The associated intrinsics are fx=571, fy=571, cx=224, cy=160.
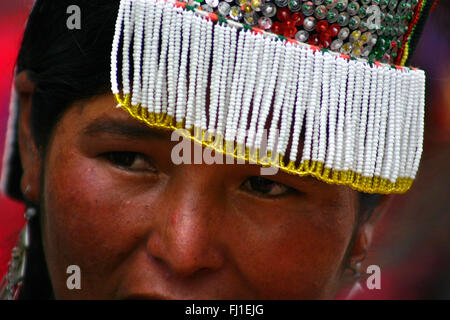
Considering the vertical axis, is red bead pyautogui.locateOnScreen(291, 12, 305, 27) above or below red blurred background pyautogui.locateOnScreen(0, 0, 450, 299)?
above

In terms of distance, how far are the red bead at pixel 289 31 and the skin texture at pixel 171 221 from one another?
0.94 feet

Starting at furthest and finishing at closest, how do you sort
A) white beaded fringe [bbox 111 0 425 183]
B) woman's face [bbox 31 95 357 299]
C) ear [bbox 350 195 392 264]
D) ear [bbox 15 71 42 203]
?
1. ear [bbox 350 195 392 264]
2. ear [bbox 15 71 42 203]
3. woman's face [bbox 31 95 357 299]
4. white beaded fringe [bbox 111 0 425 183]

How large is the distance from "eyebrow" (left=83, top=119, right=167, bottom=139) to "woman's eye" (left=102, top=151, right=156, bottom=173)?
0.07m

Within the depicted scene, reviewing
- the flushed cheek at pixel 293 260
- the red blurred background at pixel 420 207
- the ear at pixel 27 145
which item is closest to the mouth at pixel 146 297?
the flushed cheek at pixel 293 260

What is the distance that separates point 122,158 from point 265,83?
0.39 metres

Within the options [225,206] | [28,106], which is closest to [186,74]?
[225,206]

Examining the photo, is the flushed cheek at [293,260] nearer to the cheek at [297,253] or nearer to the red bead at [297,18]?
the cheek at [297,253]

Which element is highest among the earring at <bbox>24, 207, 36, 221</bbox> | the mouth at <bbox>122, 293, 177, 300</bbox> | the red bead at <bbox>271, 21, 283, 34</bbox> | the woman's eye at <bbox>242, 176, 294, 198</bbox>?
the red bead at <bbox>271, 21, 283, 34</bbox>

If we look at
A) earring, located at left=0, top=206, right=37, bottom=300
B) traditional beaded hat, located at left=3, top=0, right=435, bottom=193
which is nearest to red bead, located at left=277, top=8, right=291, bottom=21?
traditional beaded hat, located at left=3, top=0, right=435, bottom=193

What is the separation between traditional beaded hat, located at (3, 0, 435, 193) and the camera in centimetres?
108

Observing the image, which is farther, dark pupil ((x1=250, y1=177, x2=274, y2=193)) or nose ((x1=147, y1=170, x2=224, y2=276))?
dark pupil ((x1=250, y1=177, x2=274, y2=193))

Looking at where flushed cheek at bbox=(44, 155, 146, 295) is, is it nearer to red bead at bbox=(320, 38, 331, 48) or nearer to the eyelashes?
the eyelashes

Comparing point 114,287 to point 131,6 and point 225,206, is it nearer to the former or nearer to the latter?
point 225,206

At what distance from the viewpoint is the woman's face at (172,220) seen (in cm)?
117
